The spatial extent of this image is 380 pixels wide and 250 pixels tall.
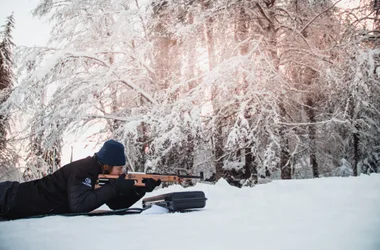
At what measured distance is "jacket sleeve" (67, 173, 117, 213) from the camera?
2.71 metres

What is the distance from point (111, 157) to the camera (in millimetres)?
2977

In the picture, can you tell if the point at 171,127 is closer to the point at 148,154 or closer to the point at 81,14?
the point at 148,154

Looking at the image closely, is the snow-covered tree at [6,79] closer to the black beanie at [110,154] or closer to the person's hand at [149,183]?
the black beanie at [110,154]

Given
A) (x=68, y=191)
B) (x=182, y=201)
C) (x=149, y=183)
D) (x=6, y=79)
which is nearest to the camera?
(x=68, y=191)

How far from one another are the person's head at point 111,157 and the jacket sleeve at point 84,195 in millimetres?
263

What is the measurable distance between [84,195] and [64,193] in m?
0.30

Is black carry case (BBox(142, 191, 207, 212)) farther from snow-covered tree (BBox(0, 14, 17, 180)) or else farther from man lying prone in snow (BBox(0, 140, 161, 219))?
snow-covered tree (BBox(0, 14, 17, 180))

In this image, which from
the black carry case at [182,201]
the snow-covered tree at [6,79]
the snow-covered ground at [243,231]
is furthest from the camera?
the snow-covered tree at [6,79]

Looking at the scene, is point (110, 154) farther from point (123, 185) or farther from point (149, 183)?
point (149, 183)

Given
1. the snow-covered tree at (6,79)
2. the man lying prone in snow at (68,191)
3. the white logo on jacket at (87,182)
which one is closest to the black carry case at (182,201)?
the man lying prone in snow at (68,191)

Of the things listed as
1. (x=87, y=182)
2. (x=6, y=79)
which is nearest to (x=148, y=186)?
(x=87, y=182)

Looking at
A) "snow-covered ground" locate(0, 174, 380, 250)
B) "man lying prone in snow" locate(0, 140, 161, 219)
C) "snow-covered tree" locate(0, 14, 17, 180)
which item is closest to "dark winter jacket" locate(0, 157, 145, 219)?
"man lying prone in snow" locate(0, 140, 161, 219)

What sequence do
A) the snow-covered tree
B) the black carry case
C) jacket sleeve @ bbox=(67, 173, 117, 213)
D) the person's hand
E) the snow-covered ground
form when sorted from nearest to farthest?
the snow-covered ground, jacket sleeve @ bbox=(67, 173, 117, 213), the black carry case, the person's hand, the snow-covered tree

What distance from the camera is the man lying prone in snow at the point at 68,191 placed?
8.98 ft
